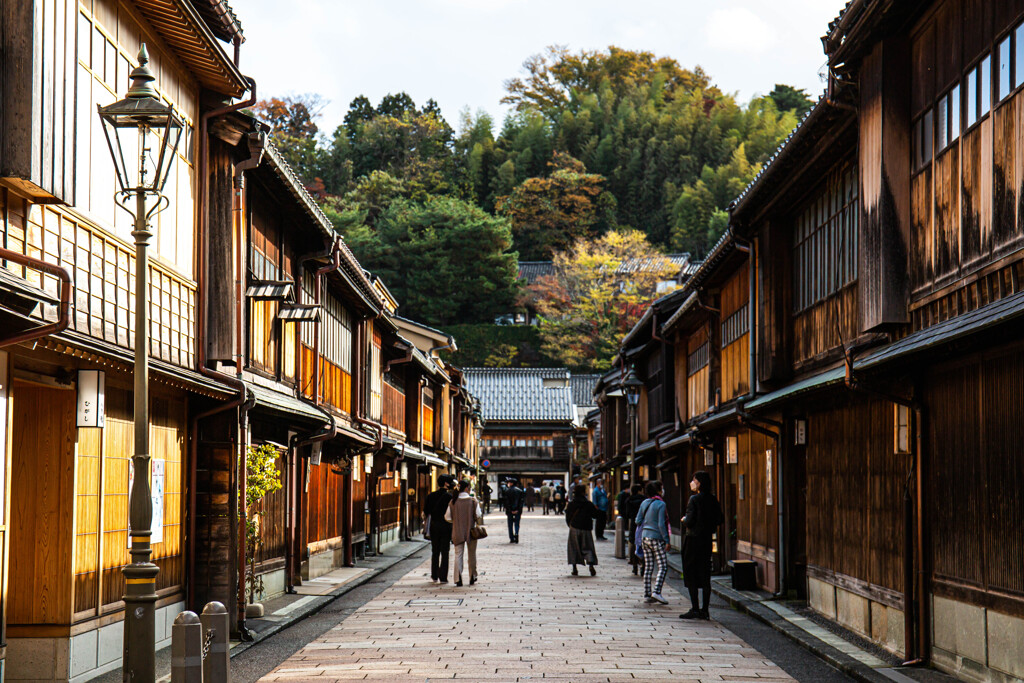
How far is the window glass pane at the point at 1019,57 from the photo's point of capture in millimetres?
9031

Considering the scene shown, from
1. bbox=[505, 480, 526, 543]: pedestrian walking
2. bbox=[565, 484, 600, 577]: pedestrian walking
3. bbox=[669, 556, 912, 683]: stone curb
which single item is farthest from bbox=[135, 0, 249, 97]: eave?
bbox=[505, 480, 526, 543]: pedestrian walking

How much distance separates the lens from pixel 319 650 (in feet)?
41.3

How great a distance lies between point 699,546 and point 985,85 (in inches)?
315

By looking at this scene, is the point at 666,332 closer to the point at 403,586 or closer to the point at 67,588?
the point at 403,586

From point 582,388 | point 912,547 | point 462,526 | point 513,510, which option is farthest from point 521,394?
point 912,547

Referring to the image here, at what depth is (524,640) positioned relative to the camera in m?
13.3

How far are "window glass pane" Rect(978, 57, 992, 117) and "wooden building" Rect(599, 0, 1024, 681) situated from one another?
0.02 m

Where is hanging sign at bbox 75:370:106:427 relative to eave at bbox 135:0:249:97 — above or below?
below

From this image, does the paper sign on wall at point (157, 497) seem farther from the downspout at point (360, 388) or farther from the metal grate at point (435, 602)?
the downspout at point (360, 388)

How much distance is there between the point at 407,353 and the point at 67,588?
77.3 ft

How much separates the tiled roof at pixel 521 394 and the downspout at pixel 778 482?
53342mm

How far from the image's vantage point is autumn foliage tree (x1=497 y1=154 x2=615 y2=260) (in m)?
83.3

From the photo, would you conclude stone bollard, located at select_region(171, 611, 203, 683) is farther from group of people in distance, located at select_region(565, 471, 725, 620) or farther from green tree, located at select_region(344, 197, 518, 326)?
green tree, located at select_region(344, 197, 518, 326)

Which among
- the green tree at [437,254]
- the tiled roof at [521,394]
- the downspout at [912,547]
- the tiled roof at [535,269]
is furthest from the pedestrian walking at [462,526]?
the tiled roof at [535,269]
